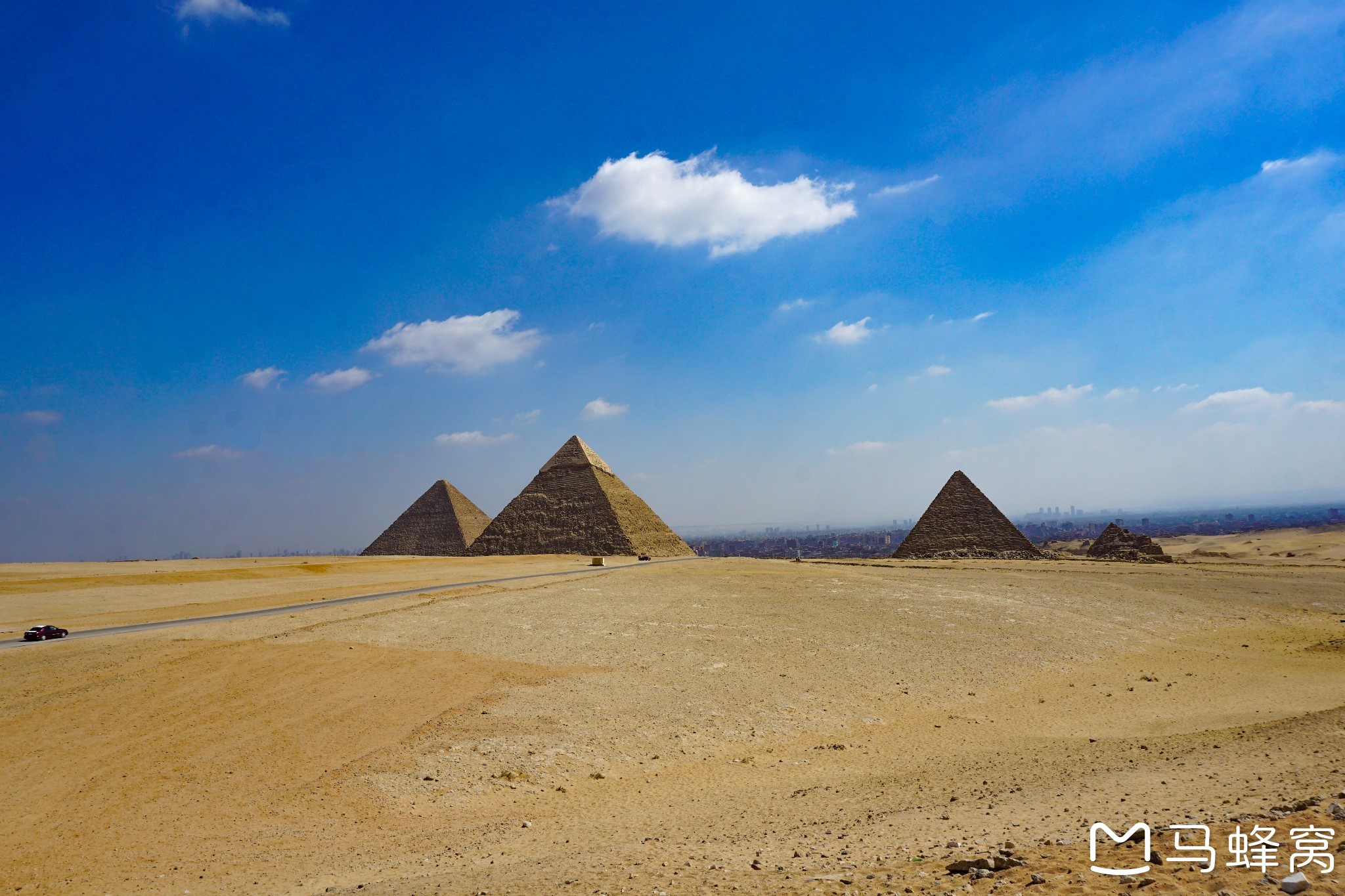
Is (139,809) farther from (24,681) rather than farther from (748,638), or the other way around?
(748,638)

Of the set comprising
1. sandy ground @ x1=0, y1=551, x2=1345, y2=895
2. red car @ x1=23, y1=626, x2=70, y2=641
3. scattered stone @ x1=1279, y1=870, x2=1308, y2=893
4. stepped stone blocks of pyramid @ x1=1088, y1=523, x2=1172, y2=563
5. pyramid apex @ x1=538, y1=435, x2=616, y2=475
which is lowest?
stepped stone blocks of pyramid @ x1=1088, y1=523, x2=1172, y2=563

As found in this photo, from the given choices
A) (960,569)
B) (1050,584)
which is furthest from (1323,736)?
(960,569)

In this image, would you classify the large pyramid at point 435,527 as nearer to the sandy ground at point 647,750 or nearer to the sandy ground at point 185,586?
the sandy ground at point 185,586

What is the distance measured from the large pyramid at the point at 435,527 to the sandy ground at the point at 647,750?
215ft

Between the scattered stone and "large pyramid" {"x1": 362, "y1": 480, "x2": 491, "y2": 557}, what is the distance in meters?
87.8

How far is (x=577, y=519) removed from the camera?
76125 mm

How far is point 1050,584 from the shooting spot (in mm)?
34344

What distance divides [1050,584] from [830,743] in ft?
92.0

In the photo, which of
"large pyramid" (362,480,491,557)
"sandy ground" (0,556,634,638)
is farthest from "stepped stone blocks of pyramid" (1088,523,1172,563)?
"large pyramid" (362,480,491,557)

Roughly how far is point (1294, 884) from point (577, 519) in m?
73.4

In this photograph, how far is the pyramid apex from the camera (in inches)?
3278

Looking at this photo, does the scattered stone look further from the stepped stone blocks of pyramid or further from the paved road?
the stepped stone blocks of pyramid

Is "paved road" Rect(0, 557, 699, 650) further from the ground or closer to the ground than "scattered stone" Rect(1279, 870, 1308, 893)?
closer to the ground

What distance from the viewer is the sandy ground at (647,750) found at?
680 cm
